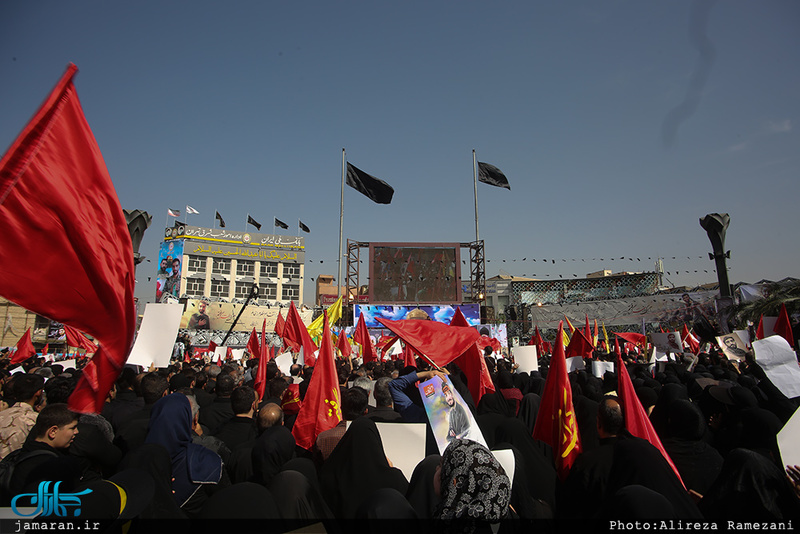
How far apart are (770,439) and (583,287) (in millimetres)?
49061

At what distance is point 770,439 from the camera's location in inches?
157

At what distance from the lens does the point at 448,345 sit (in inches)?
252

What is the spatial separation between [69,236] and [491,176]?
33041mm

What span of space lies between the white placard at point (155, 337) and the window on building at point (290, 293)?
62654mm

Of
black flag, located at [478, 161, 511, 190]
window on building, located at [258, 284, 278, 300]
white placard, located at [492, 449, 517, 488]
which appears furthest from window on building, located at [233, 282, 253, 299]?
white placard, located at [492, 449, 517, 488]

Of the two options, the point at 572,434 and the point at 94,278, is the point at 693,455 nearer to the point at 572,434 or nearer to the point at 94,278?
the point at 572,434

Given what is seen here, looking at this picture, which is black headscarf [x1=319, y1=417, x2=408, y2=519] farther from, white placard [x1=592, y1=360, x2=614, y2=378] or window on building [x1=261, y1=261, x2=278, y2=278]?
window on building [x1=261, y1=261, x2=278, y2=278]

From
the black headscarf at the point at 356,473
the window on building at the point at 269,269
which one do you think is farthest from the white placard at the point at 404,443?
the window on building at the point at 269,269

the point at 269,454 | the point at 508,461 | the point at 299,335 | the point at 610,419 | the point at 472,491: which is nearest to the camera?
the point at 472,491

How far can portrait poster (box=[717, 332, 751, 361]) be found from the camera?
10.4 m

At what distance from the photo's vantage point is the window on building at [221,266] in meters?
63.0

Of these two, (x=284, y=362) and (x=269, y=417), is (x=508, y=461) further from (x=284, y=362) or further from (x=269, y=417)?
(x=284, y=362)

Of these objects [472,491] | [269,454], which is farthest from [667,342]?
[472,491]

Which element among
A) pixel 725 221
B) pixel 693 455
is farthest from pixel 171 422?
pixel 725 221
